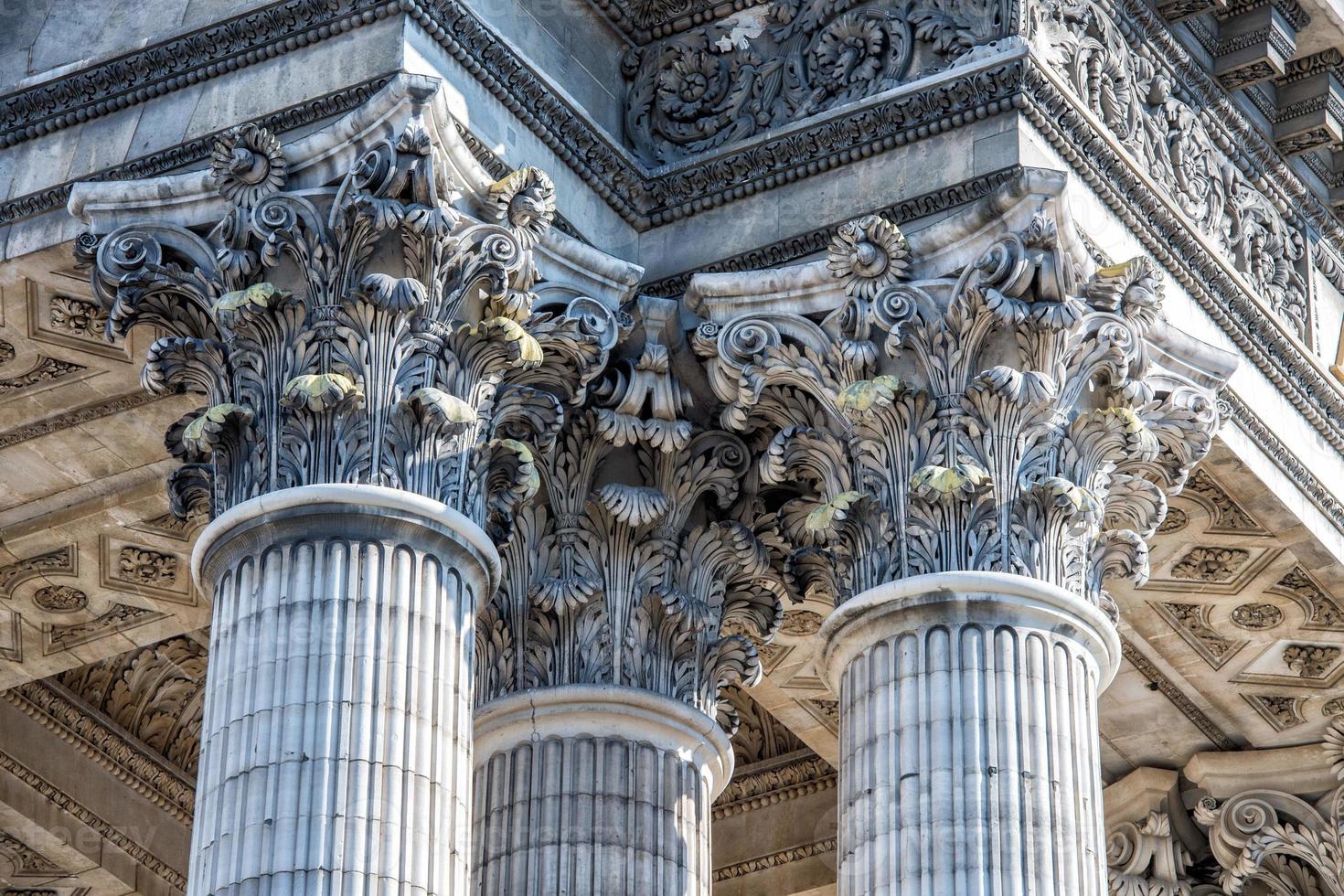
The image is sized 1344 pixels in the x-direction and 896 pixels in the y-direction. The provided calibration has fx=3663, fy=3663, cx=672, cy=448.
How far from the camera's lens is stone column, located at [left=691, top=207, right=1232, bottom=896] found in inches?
1047

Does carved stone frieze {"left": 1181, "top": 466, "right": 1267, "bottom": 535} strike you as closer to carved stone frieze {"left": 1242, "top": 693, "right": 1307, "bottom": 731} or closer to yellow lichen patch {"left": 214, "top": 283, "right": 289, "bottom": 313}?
carved stone frieze {"left": 1242, "top": 693, "right": 1307, "bottom": 731}

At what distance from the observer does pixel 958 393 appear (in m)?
27.8

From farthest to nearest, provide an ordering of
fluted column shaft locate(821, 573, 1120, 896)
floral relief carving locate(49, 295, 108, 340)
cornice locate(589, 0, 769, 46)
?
cornice locate(589, 0, 769, 46) → floral relief carving locate(49, 295, 108, 340) → fluted column shaft locate(821, 573, 1120, 896)

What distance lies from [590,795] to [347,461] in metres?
3.49

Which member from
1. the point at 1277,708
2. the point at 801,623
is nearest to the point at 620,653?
the point at 801,623

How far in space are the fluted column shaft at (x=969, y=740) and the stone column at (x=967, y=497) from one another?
2 centimetres

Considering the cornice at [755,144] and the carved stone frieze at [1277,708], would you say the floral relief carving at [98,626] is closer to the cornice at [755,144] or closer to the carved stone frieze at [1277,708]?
the cornice at [755,144]

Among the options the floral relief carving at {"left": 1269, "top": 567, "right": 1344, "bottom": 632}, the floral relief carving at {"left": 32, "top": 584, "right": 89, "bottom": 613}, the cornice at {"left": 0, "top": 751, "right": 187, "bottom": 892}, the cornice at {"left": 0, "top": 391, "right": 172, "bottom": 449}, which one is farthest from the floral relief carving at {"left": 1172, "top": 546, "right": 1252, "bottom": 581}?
the cornice at {"left": 0, "top": 751, "right": 187, "bottom": 892}

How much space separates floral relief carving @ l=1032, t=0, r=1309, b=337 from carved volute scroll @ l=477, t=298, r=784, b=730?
4.17m

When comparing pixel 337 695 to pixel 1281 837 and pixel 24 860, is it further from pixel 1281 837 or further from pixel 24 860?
pixel 24 860

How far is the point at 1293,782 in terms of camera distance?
35594 mm

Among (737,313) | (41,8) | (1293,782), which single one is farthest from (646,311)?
(1293,782)

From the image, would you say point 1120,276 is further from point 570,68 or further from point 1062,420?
point 570,68

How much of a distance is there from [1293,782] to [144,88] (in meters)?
13.7
